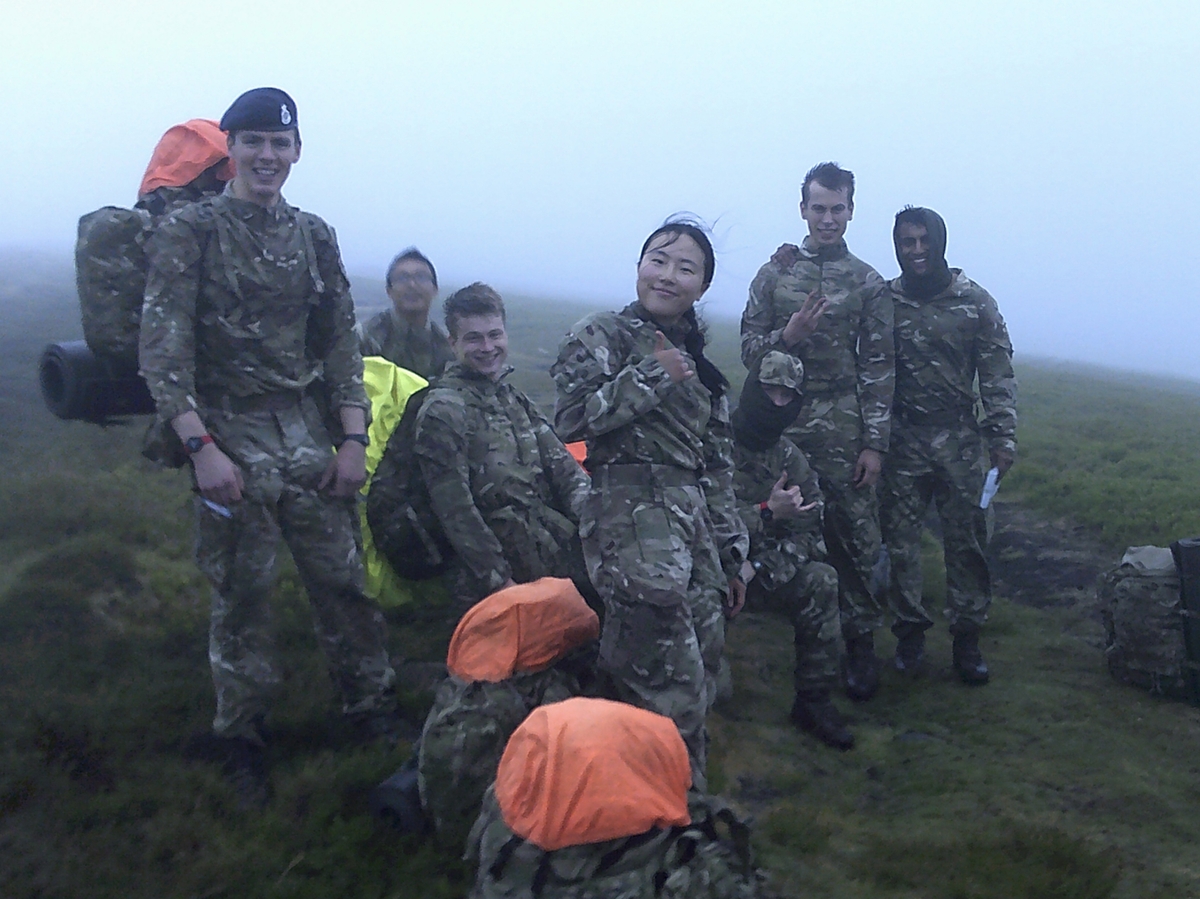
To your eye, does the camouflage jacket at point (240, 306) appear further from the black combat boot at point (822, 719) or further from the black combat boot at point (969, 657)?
the black combat boot at point (969, 657)

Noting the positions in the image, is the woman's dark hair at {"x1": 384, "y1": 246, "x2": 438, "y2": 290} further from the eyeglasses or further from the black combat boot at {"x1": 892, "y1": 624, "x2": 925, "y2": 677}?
the black combat boot at {"x1": 892, "y1": 624, "x2": 925, "y2": 677}

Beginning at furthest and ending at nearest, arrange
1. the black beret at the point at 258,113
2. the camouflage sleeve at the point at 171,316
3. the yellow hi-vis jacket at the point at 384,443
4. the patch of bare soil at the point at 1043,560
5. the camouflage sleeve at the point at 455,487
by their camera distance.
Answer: the patch of bare soil at the point at 1043,560
the yellow hi-vis jacket at the point at 384,443
the camouflage sleeve at the point at 455,487
the black beret at the point at 258,113
the camouflage sleeve at the point at 171,316

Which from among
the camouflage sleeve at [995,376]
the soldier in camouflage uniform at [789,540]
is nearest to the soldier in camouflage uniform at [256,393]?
the soldier in camouflage uniform at [789,540]

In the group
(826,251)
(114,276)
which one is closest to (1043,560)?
(826,251)

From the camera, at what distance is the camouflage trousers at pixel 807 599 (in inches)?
209

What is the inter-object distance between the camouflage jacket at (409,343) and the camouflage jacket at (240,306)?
264cm

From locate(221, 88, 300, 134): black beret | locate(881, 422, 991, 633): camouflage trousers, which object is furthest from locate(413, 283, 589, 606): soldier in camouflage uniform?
locate(881, 422, 991, 633): camouflage trousers

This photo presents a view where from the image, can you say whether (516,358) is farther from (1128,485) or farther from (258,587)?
(258,587)

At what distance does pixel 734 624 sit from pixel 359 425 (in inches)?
159

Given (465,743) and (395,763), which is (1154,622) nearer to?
(465,743)

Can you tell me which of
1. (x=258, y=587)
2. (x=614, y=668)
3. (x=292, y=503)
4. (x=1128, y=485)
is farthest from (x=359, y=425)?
(x=1128, y=485)

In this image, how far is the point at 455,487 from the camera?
16.5ft

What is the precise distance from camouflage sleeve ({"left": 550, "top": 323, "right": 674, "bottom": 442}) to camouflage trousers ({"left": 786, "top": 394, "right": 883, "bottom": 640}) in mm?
2606

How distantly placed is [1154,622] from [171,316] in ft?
20.1
